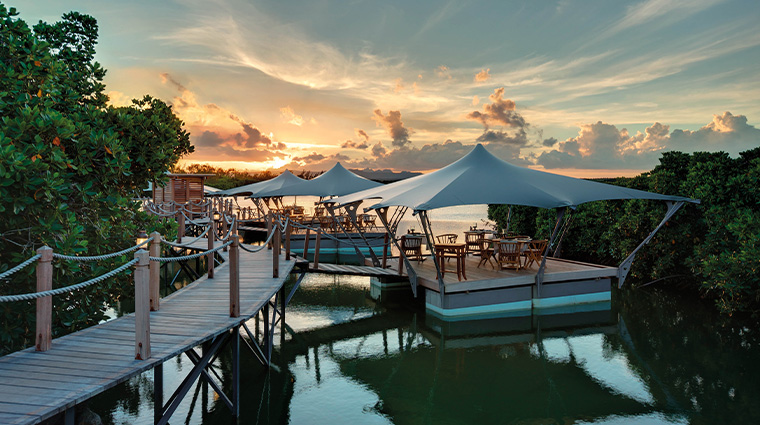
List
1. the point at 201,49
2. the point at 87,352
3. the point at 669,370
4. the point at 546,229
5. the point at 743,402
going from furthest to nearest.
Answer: the point at 201,49 → the point at 546,229 → the point at 669,370 → the point at 743,402 → the point at 87,352

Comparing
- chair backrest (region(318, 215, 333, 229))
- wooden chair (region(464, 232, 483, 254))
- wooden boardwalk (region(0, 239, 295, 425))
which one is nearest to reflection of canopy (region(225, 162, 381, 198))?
chair backrest (region(318, 215, 333, 229))

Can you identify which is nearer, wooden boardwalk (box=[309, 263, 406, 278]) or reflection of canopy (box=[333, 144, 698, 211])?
reflection of canopy (box=[333, 144, 698, 211])

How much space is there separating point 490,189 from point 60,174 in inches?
361

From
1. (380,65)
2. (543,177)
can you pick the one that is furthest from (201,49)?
(543,177)

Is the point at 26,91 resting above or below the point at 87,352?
above

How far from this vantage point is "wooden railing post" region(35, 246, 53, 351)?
4762 mm

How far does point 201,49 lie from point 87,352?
66.8ft

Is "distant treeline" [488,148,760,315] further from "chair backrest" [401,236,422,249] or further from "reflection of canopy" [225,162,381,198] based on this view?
"reflection of canopy" [225,162,381,198]

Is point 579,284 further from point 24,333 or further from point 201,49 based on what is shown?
point 201,49

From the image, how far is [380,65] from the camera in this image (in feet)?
81.3

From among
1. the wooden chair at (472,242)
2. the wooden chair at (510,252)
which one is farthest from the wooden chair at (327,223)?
the wooden chair at (510,252)

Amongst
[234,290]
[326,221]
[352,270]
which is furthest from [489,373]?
[326,221]

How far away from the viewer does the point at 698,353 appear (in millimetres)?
9148

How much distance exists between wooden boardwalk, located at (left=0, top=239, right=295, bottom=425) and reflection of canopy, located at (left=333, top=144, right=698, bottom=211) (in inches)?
206
